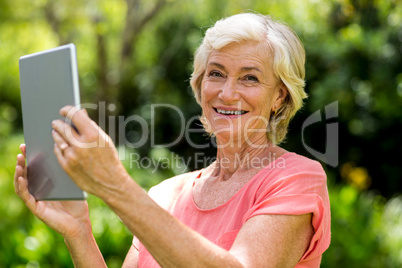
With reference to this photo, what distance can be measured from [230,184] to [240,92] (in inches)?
14.2

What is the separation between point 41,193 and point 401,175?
750 cm

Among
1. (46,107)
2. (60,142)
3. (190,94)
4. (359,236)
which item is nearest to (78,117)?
(60,142)

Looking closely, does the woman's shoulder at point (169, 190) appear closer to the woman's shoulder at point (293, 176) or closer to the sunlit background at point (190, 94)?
the woman's shoulder at point (293, 176)

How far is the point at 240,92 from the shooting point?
1.91 meters

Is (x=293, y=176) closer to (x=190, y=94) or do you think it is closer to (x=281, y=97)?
(x=281, y=97)

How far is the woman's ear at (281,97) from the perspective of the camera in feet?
6.59

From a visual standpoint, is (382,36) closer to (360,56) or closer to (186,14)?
(360,56)

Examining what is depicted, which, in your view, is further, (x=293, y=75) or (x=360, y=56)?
(x=360, y=56)

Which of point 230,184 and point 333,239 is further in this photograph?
point 333,239

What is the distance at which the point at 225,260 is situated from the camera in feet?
4.59

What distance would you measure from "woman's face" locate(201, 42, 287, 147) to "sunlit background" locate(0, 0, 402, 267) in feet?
7.27

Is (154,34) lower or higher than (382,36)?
lower

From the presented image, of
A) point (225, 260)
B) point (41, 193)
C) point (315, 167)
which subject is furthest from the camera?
point (315, 167)

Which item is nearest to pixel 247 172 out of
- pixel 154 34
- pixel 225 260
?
pixel 225 260
